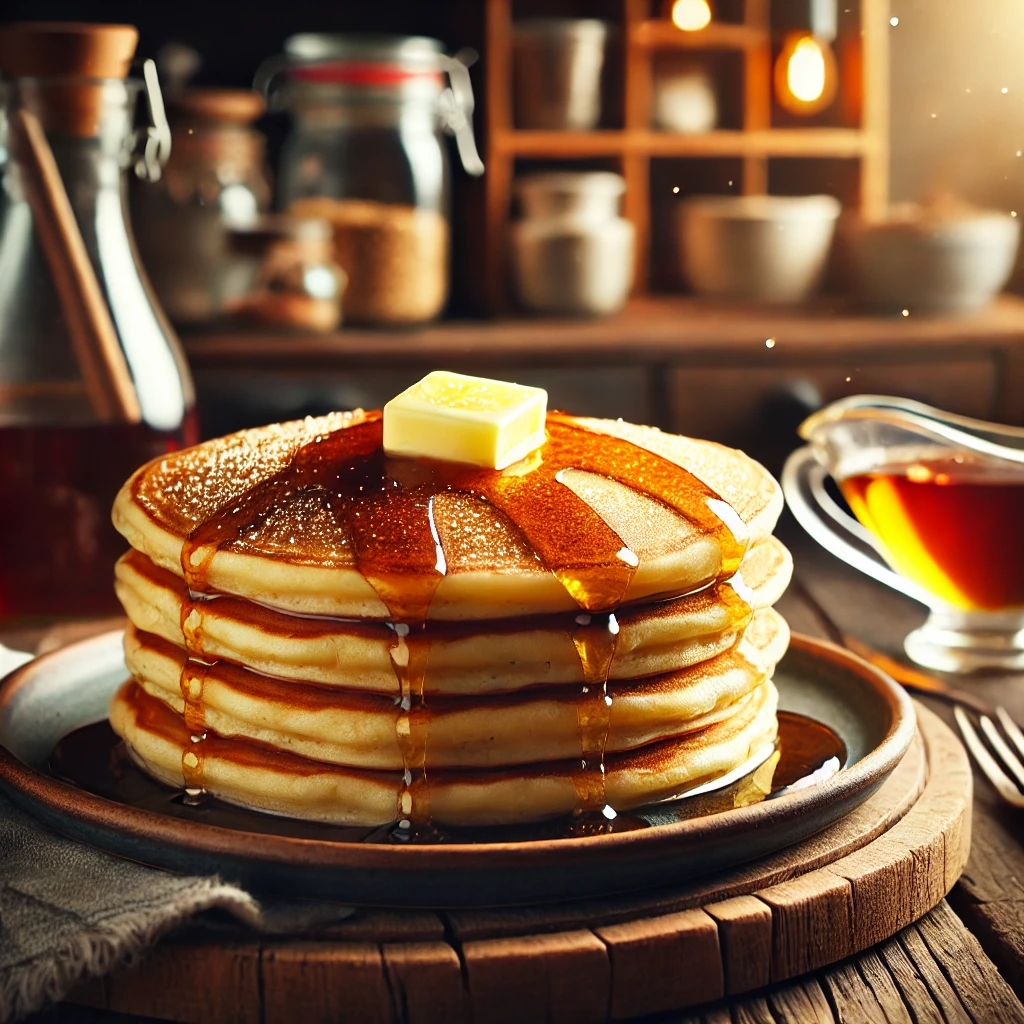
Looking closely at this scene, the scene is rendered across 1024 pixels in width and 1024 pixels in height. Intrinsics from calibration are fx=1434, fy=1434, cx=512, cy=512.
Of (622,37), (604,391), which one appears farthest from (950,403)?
(622,37)

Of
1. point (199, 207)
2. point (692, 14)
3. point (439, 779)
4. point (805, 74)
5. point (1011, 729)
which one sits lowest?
point (1011, 729)

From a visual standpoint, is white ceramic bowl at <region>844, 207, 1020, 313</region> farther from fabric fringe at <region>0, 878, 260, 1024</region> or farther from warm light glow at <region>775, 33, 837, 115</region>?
fabric fringe at <region>0, 878, 260, 1024</region>

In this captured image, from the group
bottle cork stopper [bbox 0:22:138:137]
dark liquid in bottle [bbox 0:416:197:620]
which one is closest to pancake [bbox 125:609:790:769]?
dark liquid in bottle [bbox 0:416:197:620]

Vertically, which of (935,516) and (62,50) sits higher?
(62,50)

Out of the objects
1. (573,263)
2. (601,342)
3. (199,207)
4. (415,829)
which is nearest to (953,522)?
(415,829)

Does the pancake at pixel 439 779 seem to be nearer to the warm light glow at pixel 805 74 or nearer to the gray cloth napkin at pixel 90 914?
the gray cloth napkin at pixel 90 914

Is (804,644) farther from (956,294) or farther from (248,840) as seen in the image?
(956,294)

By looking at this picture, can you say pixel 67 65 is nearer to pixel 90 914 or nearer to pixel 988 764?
pixel 90 914
